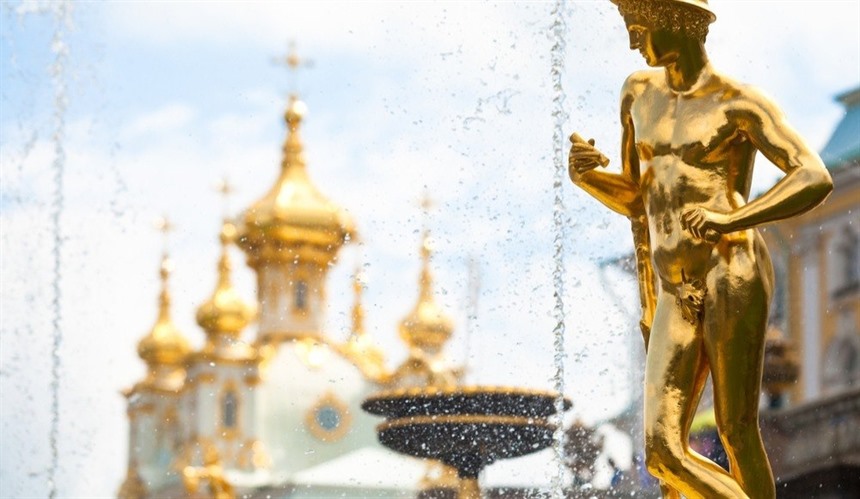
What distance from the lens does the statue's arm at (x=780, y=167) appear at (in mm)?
6098

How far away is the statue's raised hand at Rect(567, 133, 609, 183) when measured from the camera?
6.55 metres

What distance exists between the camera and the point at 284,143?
41.6 m

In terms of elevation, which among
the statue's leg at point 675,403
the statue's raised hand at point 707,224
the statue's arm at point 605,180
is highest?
the statue's arm at point 605,180

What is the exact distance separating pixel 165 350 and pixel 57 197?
26154mm

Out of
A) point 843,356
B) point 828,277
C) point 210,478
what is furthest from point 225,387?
point 843,356

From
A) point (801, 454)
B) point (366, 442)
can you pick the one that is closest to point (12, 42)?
point (801, 454)

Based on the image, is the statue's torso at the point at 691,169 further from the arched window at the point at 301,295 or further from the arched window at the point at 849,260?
the arched window at the point at 301,295

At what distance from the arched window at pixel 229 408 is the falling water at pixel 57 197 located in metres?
24.4

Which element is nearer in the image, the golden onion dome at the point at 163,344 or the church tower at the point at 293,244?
the church tower at the point at 293,244

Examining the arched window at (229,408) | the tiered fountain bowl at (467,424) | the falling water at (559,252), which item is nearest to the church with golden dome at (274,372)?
the arched window at (229,408)

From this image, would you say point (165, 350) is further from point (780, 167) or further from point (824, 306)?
point (780, 167)

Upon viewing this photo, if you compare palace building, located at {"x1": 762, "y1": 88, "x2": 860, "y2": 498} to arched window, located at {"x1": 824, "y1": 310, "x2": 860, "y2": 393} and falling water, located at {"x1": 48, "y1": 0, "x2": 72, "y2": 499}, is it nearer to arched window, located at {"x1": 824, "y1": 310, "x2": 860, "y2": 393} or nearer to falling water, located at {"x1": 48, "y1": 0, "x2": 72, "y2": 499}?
arched window, located at {"x1": 824, "y1": 310, "x2": 860, "y2": 393}

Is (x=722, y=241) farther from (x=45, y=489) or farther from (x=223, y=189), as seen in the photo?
(x=223, y=189)

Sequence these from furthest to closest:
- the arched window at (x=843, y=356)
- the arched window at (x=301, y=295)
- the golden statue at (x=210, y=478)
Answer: the arched window at (x=301, y=295), the golden statue at (x=210, y=478), the arched window at (x=843, y=356)
